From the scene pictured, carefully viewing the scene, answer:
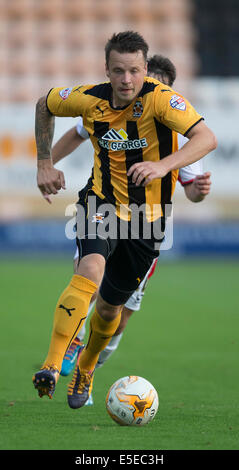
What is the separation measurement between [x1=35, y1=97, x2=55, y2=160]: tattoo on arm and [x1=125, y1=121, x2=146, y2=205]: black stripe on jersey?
0.51 metres

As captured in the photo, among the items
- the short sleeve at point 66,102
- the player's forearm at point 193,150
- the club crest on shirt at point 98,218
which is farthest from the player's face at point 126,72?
the club crest on shirt at point 98,218

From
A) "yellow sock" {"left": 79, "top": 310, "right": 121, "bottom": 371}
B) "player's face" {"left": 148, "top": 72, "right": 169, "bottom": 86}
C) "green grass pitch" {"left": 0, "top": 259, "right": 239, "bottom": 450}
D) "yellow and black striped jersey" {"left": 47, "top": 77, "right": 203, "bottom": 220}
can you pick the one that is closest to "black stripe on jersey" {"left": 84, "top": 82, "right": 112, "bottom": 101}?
"yellow and black striped jersey" {"left": 47, "top": 77, "right": 203, "bottom": 220}

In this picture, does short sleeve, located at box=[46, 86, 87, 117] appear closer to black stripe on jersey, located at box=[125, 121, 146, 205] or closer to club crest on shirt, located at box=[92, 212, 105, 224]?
black stripe on jersey, located at box=[125, 121, 146, 205]

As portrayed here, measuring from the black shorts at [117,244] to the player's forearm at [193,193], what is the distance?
438 mm

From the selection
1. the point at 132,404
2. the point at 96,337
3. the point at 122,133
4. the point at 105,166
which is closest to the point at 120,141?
the point at 122,133

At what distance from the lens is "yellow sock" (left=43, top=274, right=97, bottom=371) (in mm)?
4457

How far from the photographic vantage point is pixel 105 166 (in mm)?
5102

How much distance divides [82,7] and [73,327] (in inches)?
691

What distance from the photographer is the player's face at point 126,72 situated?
467 cm

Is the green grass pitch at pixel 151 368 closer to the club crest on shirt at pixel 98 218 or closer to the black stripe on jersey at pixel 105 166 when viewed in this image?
the club crest on shirt at pixel 98 218

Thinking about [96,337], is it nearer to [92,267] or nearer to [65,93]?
[92,267]

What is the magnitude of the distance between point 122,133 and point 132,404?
1.56 m

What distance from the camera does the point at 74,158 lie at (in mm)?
17078
